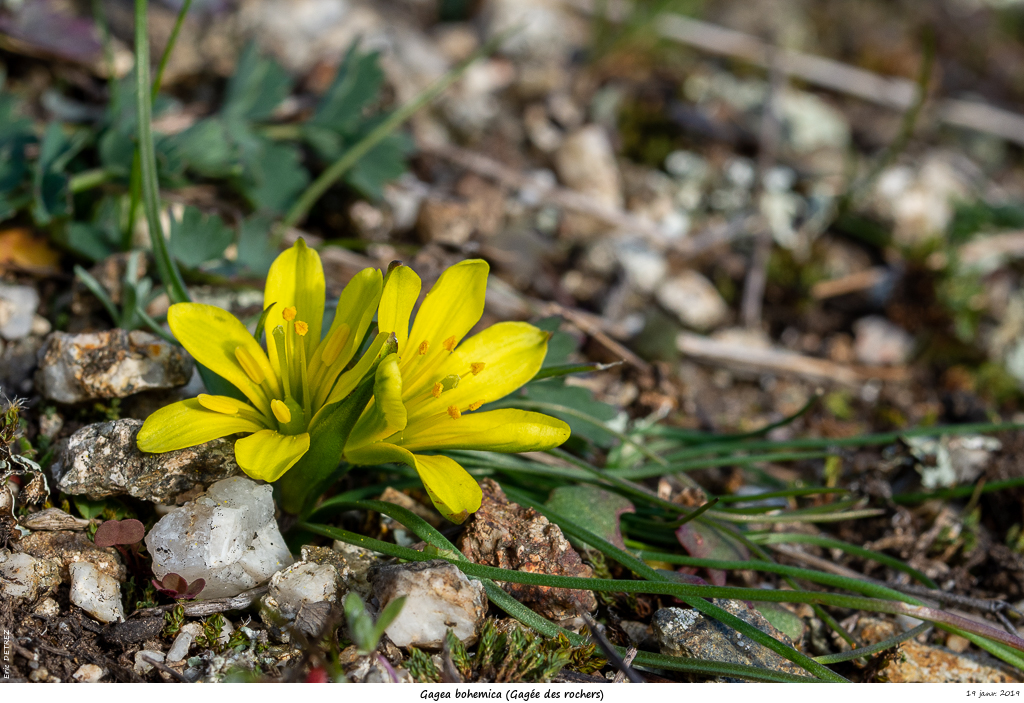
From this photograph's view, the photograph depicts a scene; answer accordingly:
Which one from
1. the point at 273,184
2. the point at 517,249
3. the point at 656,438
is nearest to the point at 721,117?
the point at 517,249

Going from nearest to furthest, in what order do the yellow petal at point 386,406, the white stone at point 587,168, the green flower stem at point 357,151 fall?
the yellow petal at point 386,406 → the green flower stem at point 357,151 → the white stone at point 587,168

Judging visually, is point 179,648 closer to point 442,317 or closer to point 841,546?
point 442,317

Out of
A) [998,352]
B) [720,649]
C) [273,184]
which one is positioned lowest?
[720,649]

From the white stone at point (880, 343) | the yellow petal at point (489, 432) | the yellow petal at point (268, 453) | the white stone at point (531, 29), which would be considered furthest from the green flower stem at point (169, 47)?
the white stone at point (880, 343)

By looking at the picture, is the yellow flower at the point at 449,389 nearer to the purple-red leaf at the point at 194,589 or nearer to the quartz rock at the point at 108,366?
the purple-red leaf at the point at 194,589

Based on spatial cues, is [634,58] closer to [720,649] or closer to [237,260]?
[237,260]
